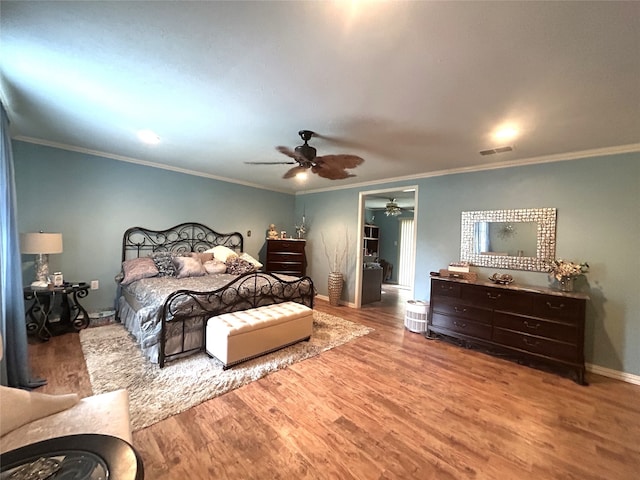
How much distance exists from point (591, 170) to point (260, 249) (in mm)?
5799

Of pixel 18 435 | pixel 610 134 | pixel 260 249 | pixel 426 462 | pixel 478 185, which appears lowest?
pixel 426 462

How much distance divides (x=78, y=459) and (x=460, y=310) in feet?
12.8

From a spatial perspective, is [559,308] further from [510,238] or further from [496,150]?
[496,150]

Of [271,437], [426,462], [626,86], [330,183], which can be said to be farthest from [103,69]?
[330,183]

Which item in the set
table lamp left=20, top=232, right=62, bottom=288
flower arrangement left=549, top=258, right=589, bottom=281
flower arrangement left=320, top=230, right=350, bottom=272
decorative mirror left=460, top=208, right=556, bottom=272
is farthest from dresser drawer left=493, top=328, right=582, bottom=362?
table lamp left=20, top=232, right=62, bottom=288

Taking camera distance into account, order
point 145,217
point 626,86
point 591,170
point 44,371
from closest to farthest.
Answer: point 626,86 < point 44,371 < point 591,170 < point 145,217

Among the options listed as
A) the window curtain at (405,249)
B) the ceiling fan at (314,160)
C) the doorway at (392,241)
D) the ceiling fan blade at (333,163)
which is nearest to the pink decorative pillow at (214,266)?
the ceiling fan at (314,160)

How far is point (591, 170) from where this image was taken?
10.2ft

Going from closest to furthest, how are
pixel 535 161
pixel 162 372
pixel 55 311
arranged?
1. pixel 162 372
2. pixel 535 161
3. pixel 55 311

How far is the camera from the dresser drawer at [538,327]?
283 centimetres

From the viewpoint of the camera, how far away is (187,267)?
4152 mm

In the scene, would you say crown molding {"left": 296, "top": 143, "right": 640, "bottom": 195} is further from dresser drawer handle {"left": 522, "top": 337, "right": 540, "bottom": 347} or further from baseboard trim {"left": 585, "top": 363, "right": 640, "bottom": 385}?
baseboard trim {"left": 585, "top": 363, "right": 640, "bottom": 385}

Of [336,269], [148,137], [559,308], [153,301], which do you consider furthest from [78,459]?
[336,269]

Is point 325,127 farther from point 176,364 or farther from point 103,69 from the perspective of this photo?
point 176,364
